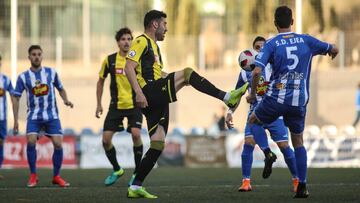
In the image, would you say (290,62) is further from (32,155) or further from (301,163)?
(32,155)

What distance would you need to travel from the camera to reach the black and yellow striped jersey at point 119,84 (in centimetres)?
1480

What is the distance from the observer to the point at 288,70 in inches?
418

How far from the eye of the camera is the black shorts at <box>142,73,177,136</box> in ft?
33.9

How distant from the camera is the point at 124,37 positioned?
571 inches

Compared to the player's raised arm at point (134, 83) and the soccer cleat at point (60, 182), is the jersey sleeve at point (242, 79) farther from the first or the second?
the soccer cleat at point (60, 182)

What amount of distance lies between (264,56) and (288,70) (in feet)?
1.03

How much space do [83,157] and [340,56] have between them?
11903mm

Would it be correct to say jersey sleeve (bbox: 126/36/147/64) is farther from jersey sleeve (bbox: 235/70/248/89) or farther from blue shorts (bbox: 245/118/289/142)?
blue shorts (bbox: 245/118/289/142)

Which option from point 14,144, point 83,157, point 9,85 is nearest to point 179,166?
point 83,157

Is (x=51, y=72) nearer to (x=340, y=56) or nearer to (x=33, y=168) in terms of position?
(x=33, y=168)

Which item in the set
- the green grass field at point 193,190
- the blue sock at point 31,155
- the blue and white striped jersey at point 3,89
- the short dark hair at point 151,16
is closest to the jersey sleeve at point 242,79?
the green grass field at point 193,190

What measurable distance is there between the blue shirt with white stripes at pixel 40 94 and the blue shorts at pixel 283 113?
461cm

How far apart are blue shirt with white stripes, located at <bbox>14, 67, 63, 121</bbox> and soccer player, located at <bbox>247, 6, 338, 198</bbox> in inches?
182

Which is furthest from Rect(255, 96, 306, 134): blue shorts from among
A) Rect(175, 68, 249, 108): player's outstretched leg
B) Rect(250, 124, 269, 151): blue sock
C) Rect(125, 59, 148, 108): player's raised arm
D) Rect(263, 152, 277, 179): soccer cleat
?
Rect(250, 124, 269, 151): blue sock
